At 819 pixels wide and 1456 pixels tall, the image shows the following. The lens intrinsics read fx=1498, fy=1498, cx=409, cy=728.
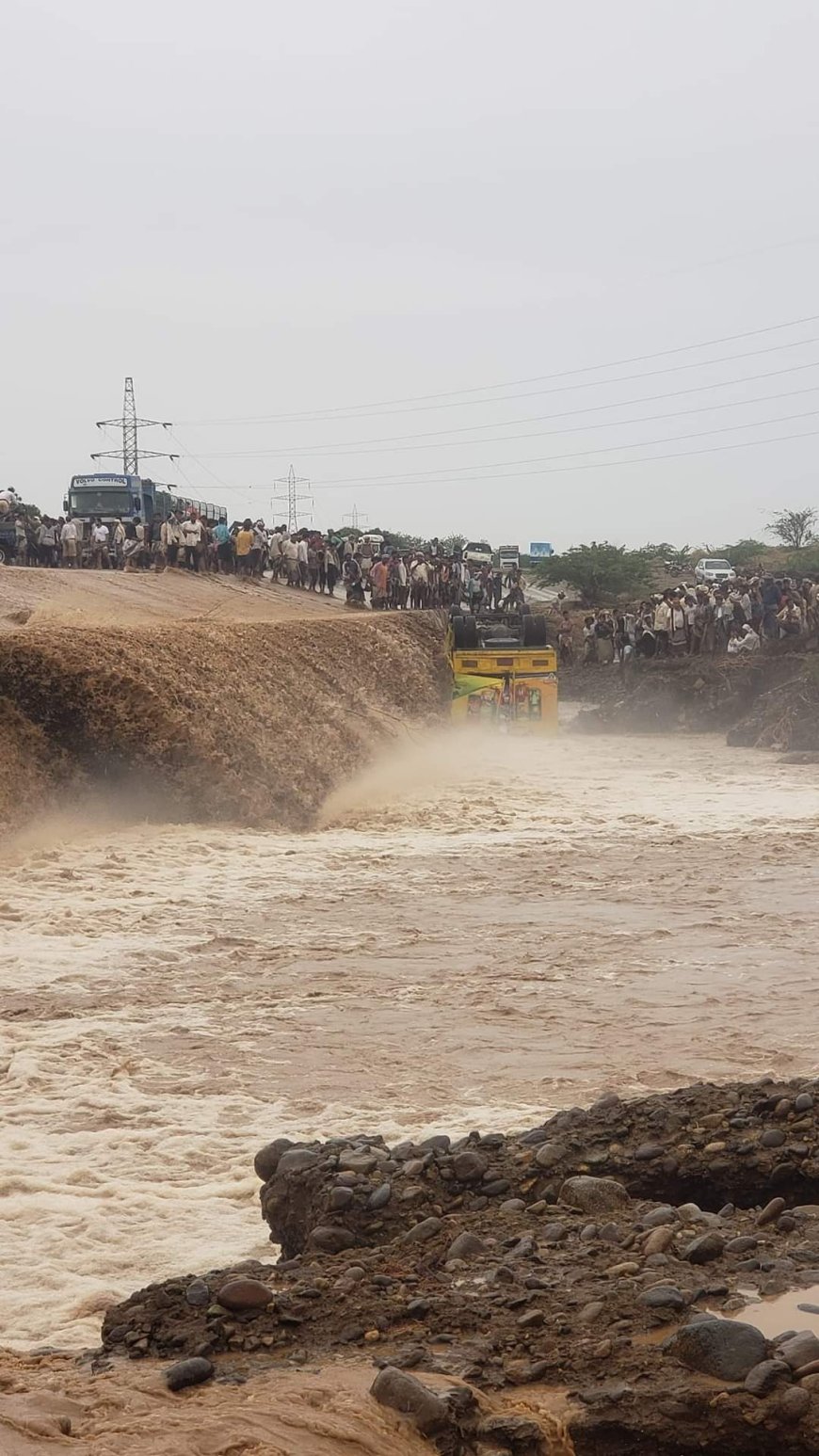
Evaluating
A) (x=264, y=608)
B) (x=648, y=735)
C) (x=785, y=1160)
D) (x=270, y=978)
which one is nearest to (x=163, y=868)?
(x=270, y=978)

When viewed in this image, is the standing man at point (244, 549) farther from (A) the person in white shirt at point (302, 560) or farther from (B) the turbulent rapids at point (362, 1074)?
(B) the turbulent rapids at point (362, 1074)

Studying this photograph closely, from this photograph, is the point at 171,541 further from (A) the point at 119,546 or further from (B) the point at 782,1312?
(B) the point at 782,1312

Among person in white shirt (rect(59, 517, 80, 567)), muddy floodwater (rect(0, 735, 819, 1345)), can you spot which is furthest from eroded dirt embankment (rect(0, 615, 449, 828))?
person in white shirt (rect(59, 517, 80, 567))

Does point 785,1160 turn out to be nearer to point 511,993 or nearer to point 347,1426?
point 347,1426

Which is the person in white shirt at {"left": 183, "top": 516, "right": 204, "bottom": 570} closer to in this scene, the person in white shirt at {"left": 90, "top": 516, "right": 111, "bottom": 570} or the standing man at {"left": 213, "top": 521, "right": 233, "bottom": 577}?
the standing man at {"left": 213, "top": 521, "right": 233, "bottom": 577}

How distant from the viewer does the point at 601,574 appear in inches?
1855

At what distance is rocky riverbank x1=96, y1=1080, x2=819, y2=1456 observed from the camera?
10.5 feet

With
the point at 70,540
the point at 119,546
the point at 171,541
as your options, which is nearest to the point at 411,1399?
the point at 171,541

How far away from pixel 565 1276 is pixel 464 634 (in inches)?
828

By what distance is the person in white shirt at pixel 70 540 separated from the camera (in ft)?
96.1

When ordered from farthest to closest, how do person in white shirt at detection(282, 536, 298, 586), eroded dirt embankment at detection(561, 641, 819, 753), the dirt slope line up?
1. person in white shirt at detection(282, 536, 298, 586)
2. eroded dirt embankment at detection(561, 641, 819, 753)
3. the dirt slope

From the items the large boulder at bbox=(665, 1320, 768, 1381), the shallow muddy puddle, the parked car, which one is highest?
the parked car

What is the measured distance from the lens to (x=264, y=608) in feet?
82.0

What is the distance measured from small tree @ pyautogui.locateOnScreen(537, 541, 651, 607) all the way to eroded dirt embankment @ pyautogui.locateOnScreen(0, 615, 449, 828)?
28.2m
